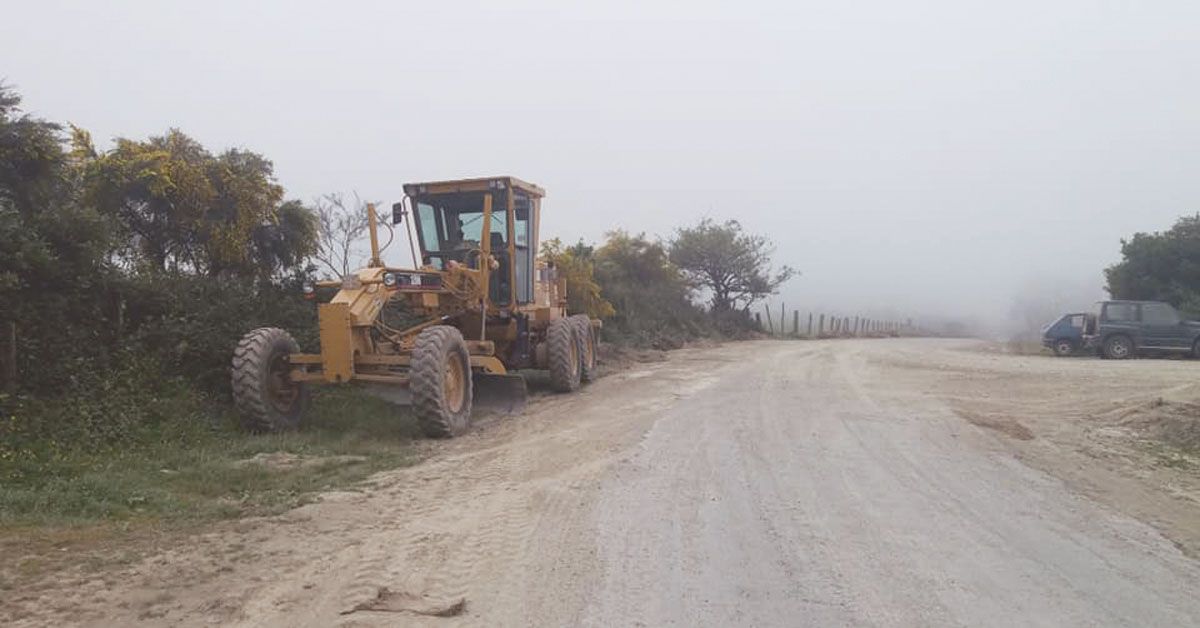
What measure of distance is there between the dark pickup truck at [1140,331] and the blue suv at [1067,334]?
0.85m

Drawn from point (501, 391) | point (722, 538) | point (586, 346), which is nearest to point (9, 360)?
point (501, 391)

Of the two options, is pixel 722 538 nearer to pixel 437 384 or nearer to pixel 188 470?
pixel 437 384

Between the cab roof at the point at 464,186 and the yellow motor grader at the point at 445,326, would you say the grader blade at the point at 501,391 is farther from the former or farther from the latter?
the cab roof at the point at 464,186

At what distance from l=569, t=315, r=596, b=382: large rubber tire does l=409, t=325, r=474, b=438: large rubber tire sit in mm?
Result: 4676

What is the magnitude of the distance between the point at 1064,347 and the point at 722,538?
21815mm

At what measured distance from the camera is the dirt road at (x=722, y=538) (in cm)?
A: 419

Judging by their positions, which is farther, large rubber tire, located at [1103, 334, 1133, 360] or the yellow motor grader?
large rubber tire, located at [1103, 334, 1133, 360]

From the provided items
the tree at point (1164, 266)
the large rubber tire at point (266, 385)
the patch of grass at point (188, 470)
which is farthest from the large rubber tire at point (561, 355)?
the tree at point (1164, 266)

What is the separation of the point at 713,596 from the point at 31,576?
3.72 m

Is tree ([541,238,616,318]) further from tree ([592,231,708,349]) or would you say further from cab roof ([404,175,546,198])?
cab roof ([404,175,546,198])

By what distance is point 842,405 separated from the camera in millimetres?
10984

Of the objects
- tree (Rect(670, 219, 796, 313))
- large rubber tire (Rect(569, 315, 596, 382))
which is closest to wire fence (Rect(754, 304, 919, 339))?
tree (Rect(670, 219, 796, 313))

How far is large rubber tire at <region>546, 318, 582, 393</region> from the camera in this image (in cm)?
1307

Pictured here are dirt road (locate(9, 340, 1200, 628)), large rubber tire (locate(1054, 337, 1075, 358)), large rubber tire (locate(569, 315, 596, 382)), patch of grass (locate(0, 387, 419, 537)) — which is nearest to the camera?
dirt road (locate(9, 340, 1200, 628))
